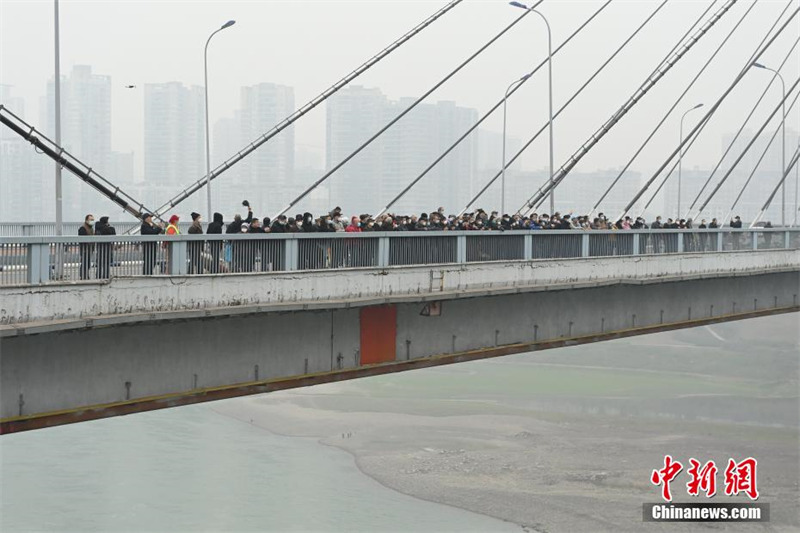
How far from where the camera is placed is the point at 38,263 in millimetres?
16062

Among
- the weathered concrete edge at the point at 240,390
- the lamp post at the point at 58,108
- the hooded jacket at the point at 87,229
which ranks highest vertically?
the lamp post at the point at 58,108

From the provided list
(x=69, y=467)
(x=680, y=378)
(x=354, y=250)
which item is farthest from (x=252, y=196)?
(x=354, y=250)

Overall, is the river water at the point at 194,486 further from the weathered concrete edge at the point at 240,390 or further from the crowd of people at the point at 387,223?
the weathered concrete edge at the point at 240,390

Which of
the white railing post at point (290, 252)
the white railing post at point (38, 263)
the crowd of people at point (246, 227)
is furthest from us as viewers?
the white railing post at point (290, 252)

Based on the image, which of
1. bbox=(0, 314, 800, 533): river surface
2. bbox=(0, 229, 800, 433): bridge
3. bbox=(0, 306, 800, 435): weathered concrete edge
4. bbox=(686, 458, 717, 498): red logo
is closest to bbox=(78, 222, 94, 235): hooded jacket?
bbox=(0, 229, 800, 433): bridge

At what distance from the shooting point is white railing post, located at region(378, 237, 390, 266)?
22984 mm

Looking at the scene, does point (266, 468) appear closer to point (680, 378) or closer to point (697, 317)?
point (697, 317)

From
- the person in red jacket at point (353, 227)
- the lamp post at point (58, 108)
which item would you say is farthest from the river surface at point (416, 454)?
the lamp post at point (58, 108)

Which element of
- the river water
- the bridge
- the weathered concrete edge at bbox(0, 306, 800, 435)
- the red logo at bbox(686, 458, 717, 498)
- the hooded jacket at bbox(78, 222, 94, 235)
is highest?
the hooded jacket at bbox(78, 222, 94, 235)

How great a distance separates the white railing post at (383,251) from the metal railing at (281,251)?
0.07 feet

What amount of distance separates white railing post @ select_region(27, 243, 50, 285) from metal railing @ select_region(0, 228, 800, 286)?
0.01 metres

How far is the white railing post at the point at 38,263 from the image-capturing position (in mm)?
15977

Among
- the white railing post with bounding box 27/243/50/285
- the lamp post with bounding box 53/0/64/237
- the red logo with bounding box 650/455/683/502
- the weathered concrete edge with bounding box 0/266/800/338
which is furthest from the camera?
the red logo with bounding box 650/455/683/502

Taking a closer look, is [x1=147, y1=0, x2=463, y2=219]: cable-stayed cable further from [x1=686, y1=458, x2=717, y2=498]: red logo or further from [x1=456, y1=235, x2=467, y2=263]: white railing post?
[x1=686, y1=458, x2=717, y2=498]: red logo
